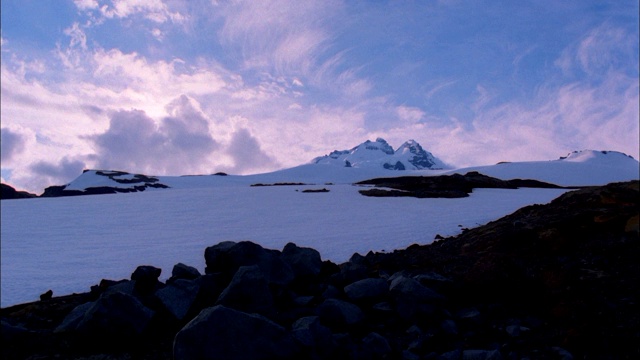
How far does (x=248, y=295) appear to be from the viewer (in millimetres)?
5633

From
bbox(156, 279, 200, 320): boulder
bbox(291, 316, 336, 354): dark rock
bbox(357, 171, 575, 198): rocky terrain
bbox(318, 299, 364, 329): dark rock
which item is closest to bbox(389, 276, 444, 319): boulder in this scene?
bbox(318, 299, 364, 329): dark rock

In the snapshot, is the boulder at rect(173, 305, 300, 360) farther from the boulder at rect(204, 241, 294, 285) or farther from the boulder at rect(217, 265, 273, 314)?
the boulder at rect(204, 241, 294, 285)

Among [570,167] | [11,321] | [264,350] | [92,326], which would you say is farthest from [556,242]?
[570,167]

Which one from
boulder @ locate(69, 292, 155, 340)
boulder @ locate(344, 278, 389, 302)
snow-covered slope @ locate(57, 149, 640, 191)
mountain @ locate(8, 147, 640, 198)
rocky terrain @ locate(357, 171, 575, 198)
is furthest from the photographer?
mountain @ locate(8, 147, 640, 198)

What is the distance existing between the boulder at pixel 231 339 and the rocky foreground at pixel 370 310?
0.04 feet

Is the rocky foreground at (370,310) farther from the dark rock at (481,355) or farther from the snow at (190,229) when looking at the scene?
the snow at (190,229)

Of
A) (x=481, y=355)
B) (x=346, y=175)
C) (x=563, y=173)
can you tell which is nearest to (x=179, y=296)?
(x=481, y=355)

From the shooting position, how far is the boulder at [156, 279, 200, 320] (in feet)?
19.7

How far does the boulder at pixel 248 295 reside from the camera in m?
5.60

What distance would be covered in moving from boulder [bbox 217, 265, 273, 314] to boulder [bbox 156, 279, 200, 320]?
81 cm

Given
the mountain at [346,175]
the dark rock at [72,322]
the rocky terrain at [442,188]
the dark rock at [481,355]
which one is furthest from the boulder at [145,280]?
the mountain at [346,175]

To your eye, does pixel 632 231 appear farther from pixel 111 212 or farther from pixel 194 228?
pixel 111 212

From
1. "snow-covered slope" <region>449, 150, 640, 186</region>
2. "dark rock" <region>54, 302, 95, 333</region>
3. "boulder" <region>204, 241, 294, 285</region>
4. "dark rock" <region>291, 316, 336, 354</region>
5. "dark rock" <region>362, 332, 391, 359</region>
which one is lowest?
"dark rock" <region>54, 302, 95, 333</region>

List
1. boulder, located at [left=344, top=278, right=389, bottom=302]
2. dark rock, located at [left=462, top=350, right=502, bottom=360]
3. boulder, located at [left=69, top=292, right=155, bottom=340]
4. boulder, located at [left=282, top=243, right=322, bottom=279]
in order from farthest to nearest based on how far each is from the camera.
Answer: boulder, located at [left=282, top=243, right=322, bottom=279], boulder, located at [left=344, top=278, right=389, bottom=302], boulder, located at [left=69, top=292, right=155, bottom=340], dark rock, located at [left=462, top=350, right=502, bottom=360]
